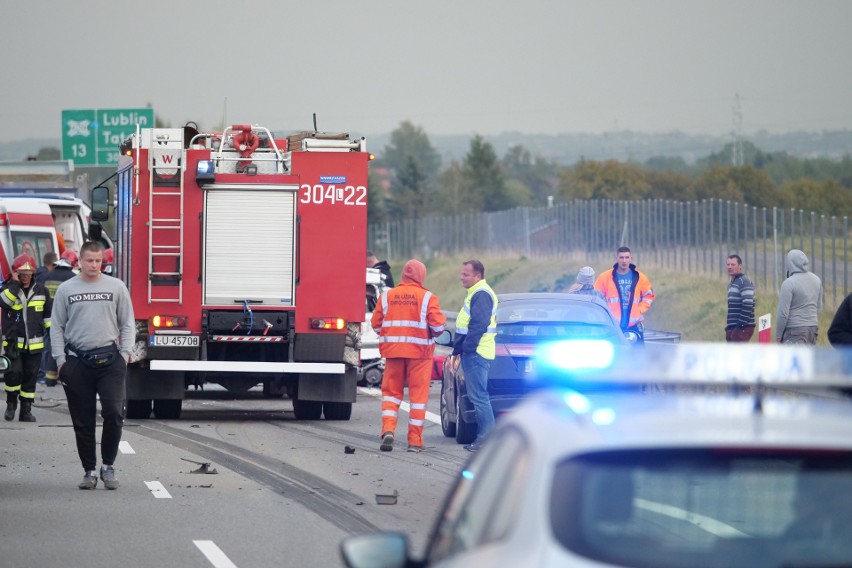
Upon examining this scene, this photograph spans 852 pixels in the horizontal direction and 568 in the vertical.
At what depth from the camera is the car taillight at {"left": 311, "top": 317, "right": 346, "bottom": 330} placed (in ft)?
A: 55.2

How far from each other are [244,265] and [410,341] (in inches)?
138

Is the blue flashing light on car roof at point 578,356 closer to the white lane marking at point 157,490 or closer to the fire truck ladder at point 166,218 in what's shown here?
the white lane marking at point 157,490

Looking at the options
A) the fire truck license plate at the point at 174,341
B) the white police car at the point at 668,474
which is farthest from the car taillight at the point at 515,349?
the white police car at the point at 668,474

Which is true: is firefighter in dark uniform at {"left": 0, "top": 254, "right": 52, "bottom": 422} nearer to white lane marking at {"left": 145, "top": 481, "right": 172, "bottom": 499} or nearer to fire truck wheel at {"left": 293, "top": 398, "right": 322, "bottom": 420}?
fire truck wheel at {"left": 293, "top": 398, "right": 322, "bottom": 420}

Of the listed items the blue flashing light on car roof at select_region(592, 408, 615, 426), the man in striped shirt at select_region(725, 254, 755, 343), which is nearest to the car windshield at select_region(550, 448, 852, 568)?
the blue flashing light on car roof at select_region(592, 408, 615, 426)

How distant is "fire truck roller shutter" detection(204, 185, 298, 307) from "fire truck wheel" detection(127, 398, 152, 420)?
1.45 meters

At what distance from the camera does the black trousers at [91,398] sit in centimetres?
1138

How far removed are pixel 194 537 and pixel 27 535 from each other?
106cm

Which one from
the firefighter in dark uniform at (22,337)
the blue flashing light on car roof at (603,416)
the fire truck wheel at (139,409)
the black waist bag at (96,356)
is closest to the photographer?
the blue flashing light on car roof at (603,416)

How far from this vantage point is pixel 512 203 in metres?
139

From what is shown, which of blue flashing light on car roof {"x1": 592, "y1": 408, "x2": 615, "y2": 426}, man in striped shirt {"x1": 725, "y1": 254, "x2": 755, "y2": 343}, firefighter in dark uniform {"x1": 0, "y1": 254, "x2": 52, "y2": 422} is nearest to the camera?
blue flashing light on car roof {"x1": 592, "y1": 408, "x2": 615, "y2": 426}

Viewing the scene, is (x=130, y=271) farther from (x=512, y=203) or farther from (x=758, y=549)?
(x=512, y=203)

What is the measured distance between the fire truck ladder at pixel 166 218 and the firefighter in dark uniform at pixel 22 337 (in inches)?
55.6

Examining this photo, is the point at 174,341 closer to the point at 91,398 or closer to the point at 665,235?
the point at 91,398
